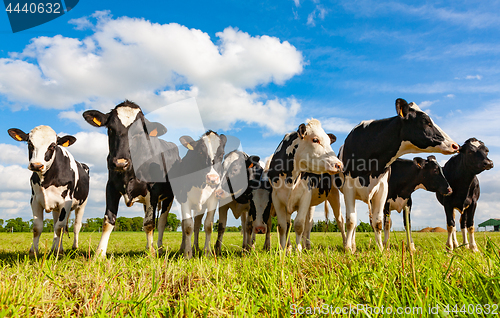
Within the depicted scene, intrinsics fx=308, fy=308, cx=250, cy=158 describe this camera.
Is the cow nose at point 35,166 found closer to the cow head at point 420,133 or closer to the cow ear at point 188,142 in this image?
the cow ear at point 188,142

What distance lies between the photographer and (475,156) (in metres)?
9.37

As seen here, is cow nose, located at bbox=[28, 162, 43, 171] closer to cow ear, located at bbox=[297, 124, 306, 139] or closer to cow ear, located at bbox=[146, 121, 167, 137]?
cow ear, located at bbox=[146, 121, 167, 137]

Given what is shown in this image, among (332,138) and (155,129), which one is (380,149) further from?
(155,129)

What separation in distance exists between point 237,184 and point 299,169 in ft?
7.67

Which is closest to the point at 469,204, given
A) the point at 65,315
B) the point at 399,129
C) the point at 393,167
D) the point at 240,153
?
the point at 393,167

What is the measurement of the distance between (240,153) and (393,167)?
17.1ft

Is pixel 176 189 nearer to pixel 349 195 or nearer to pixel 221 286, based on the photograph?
pixel 349 195

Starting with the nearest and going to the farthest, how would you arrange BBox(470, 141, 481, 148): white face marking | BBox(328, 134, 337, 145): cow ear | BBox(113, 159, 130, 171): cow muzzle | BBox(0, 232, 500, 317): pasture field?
BBox(0, 232, 500, 317): pasture field → BBox(113, 159, 130, 171): cow muzzle → BBox(328, 134, 337, 145): cow ear → BBox(470, 141, 481, 148): white face marking

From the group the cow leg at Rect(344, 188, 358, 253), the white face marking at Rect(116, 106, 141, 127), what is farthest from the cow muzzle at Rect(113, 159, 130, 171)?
the cow leg at Rect(344, 188, 358, 253)

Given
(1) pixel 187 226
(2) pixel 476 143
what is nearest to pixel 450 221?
(2) pixel 476 143

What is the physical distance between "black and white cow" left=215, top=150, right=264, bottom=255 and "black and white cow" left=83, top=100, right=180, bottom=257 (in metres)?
1.99

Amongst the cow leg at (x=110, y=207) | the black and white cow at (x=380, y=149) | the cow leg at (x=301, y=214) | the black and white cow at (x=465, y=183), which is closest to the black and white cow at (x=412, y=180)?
the black and white cow at (x=465, y=183)

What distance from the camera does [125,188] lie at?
5645mm

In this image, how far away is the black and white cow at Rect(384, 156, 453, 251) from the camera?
380 inches
